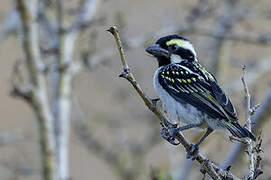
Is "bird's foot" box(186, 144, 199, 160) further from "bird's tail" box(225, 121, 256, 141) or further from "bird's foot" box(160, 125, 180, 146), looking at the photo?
"bird's tail" box(225, 121, 256, 141)

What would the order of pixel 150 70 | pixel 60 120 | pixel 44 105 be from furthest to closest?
pixel 150 70
pixel 60 120
pixel 44 105

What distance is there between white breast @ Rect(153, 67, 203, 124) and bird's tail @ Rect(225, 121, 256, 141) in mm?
237

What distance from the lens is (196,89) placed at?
4.77 meters

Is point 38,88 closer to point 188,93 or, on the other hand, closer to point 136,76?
point 188,93

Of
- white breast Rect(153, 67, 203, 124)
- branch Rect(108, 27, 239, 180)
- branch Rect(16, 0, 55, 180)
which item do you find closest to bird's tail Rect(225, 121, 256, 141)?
white breast Rect(153, 67, 203, 124)

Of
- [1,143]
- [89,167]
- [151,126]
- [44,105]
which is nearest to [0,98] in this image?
[89,167]

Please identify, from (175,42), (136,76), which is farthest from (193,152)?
(136,76)

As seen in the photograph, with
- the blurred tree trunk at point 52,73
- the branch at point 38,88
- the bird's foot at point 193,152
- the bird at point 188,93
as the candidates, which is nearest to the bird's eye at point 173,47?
the bird at point 188,93

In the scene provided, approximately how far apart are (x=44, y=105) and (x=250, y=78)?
3186mm

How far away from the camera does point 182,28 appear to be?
718 centimetres

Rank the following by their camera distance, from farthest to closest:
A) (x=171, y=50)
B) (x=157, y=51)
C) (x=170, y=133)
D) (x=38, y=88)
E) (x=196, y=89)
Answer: (x=38, y=88)
(x=171, y=50)
(x=157, y=51)
(x=196, y=89)
(x=170, y=133)

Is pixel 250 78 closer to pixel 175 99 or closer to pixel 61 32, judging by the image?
pixel 61 32

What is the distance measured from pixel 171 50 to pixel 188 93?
505mm

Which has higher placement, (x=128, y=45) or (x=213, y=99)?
(x=128, y=45)
